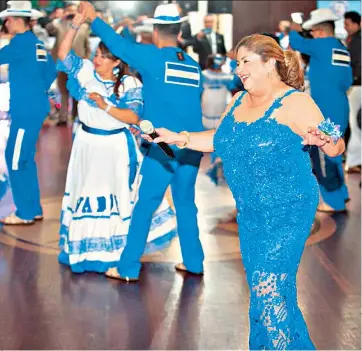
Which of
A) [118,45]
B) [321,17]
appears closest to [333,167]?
[321,17]

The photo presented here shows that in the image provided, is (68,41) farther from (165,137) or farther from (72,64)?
(165,137)

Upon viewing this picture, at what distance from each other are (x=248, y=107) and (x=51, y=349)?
161 centimetres

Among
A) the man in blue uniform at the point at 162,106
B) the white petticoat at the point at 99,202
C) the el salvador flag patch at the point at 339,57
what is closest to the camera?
the man in blue uniform at the point at 162,106

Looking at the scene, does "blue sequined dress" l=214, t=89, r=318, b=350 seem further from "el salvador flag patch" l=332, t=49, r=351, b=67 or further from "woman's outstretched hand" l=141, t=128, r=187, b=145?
"el salvador flag patch" l=332, t=49, r=351, b=67

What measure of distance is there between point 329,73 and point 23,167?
265 cm

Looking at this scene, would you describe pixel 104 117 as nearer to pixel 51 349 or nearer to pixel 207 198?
pixel 51 349

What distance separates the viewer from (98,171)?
5508mm

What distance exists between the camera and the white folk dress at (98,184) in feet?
17.8

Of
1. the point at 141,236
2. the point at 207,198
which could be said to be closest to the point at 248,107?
the point at 141,236

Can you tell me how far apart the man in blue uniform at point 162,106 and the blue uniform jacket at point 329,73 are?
7.34ft

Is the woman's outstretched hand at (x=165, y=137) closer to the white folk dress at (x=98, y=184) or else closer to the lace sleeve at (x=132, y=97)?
the lace sleeve at (x=132, y=97)

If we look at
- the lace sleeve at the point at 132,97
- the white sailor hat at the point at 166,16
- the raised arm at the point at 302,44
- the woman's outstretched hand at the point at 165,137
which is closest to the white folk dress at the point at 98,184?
the lace sleeve at the point at 132,97

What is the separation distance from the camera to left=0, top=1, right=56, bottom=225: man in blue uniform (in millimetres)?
6383

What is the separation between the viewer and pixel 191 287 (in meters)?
5.27
